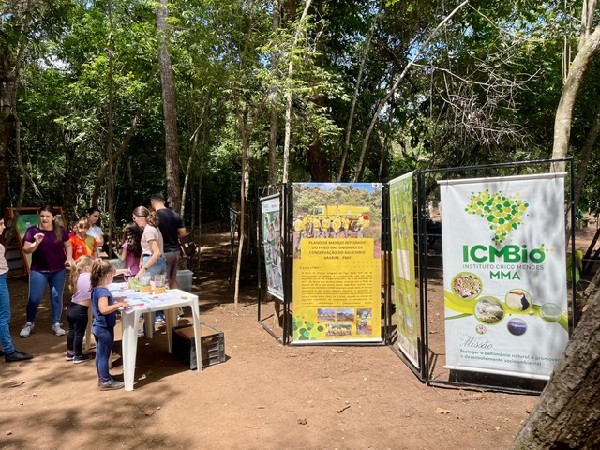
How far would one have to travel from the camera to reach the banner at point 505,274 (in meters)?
3.86

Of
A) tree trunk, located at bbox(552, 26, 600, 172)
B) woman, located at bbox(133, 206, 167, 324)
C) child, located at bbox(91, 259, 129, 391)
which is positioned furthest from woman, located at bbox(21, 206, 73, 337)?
tree trunk, located at bbox(552, 26, 600, 172)

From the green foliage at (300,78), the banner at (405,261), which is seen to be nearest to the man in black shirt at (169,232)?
the green foliage at (300,78)

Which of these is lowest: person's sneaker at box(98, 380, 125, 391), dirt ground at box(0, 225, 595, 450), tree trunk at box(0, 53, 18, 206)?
dirt ground at box(0, 225, 595, 450)

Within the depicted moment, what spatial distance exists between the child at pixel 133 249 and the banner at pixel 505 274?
3.99 meters

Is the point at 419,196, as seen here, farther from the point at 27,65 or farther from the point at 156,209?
the point at 27,65

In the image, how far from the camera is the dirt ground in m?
3.40

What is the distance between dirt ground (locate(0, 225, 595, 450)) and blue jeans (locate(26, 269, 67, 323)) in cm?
50

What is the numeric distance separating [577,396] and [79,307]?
470cm

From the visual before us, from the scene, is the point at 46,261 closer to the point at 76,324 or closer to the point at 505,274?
the point at 76,324

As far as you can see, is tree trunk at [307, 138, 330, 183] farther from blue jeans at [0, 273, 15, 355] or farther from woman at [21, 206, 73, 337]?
blue jeans at [0, 273, 15, 355]

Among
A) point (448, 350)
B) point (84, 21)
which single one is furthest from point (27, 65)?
point (448, 350)

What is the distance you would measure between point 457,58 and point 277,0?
4200 mm

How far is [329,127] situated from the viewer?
321 inches

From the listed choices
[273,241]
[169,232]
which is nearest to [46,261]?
[169,232]
